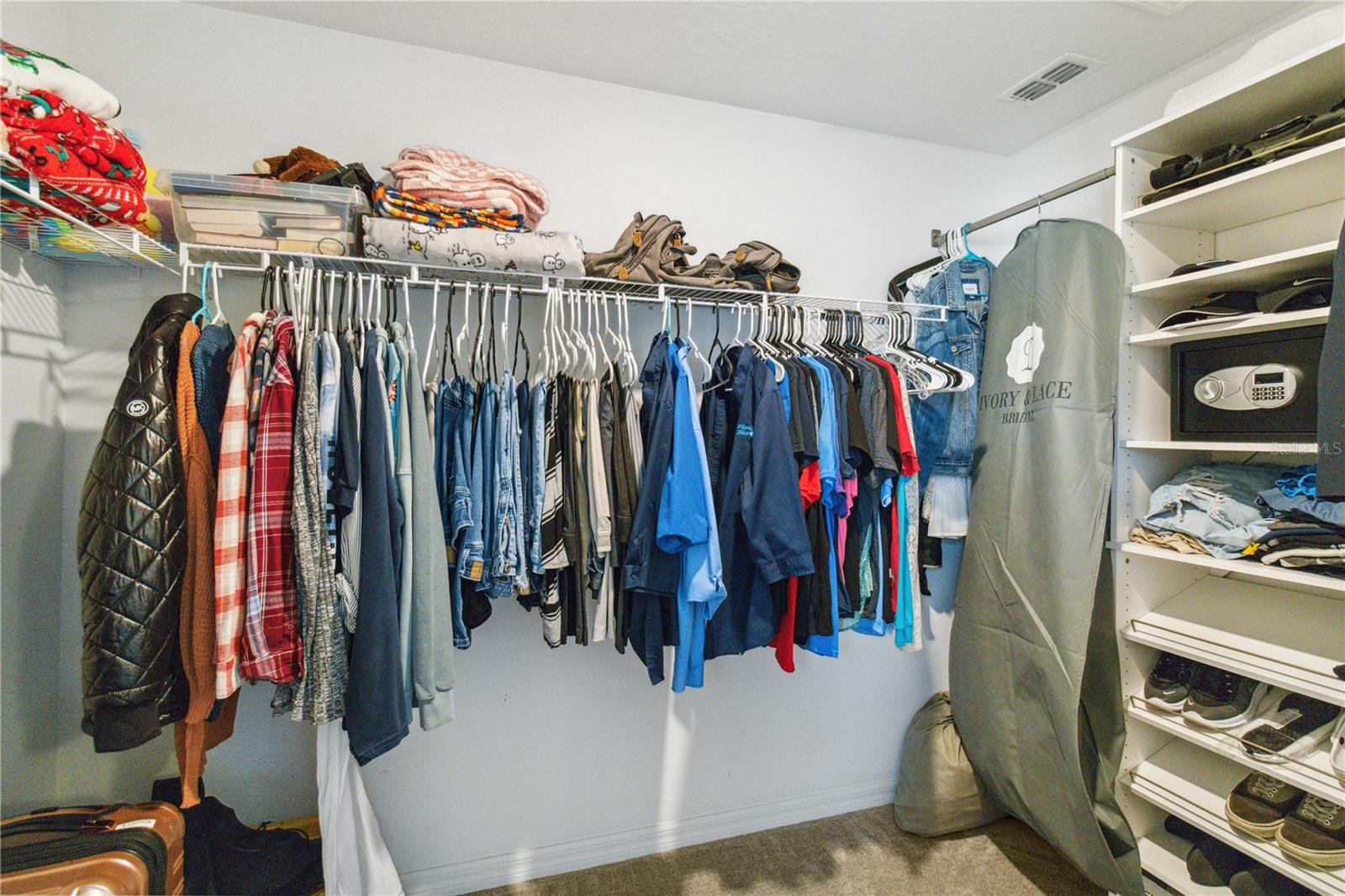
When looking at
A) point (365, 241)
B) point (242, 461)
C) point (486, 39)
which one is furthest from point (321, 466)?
point (486, 39)

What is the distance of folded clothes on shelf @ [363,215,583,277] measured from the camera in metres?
1.47

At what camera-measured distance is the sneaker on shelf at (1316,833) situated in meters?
1.32

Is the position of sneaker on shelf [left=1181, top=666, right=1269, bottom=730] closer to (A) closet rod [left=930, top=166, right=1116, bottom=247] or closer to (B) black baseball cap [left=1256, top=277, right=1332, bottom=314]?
(B) black baseball cap [left=1256, top=277, right=1332, bottom=314]

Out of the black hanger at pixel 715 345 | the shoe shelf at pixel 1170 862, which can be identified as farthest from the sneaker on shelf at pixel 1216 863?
the black hanger at pixel 715 345

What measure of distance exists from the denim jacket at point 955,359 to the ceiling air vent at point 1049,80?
562mm

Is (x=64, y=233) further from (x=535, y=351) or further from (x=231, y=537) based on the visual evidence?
(x=535, y=351)

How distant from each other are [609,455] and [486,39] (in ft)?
4.37

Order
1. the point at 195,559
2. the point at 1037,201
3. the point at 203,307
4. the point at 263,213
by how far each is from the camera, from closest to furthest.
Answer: the point at 195,559, the point at 203,307, the point at 263,213, the point at 1037,201

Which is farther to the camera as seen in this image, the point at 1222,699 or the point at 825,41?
the point at 825,41

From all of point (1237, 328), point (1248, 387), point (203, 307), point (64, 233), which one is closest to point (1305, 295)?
point (1237, 328)

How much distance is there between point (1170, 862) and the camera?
1.70 metres

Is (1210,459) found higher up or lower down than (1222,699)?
higher up

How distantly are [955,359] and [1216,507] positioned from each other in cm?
87

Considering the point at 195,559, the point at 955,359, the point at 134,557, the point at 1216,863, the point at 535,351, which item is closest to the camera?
the point at 134,557
